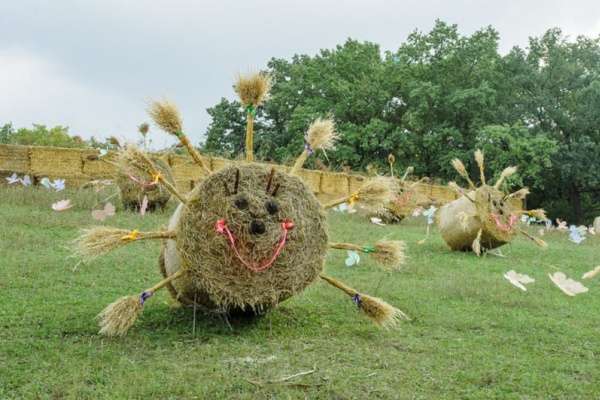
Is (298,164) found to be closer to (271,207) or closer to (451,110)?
(271,207)

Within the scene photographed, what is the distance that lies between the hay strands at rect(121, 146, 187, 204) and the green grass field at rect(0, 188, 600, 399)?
106 cm

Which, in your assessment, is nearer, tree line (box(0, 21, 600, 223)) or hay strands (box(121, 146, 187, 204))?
hay strands (box(121, 146, 187, 204))

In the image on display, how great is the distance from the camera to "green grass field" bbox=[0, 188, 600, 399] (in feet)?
13.0

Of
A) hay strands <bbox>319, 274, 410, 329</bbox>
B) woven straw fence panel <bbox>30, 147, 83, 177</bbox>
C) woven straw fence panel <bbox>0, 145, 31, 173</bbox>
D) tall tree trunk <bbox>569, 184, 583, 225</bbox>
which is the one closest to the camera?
hay strands <bbox>319, 274, 410, 329</bbox>

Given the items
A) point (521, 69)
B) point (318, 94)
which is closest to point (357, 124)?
point (318, 94)

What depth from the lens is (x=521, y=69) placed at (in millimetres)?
32594

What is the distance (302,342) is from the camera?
16.0ft

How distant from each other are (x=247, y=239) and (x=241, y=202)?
0.89 ft

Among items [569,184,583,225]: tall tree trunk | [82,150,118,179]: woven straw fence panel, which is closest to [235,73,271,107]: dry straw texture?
[82,150,118,179]: woven straw fence panel

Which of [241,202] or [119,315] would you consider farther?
[241,202]

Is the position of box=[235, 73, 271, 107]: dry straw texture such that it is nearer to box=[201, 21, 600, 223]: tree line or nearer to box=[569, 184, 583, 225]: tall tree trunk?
box=[201, 21, 600, 223]: tree line

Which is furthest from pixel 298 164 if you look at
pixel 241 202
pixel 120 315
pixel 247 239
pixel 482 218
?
pixel 482 218

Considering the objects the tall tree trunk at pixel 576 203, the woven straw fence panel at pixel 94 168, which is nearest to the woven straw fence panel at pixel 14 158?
the woven straw fence panel at pixel 94 168

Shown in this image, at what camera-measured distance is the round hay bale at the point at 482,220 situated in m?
10.4
